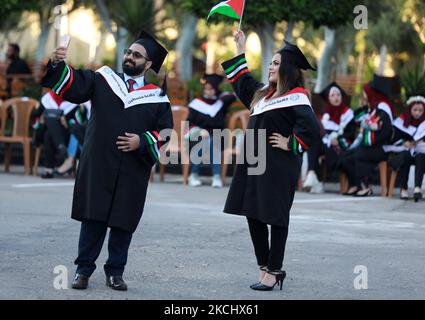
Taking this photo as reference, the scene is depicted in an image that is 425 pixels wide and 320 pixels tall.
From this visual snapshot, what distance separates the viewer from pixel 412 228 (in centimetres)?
1299

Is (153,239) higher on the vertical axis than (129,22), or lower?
lower

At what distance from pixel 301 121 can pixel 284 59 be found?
47 cm

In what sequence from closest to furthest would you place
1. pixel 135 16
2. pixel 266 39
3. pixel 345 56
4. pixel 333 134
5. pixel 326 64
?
pixel 333 134 < pixel 266 39 < pixel 135 16 < pixel 326 64 < pixel 345 56

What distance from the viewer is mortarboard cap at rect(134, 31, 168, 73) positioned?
8.77 metres

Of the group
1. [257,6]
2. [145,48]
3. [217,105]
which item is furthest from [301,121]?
[257,6]

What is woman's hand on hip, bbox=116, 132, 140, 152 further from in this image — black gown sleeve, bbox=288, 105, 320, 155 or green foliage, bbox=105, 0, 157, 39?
green foliage, bbox=105, 0, 157, 39

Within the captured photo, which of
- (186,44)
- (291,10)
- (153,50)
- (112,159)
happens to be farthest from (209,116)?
(186,44)

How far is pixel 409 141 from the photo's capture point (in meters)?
17.4

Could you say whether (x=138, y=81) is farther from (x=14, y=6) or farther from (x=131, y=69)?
(x=14, y=6)

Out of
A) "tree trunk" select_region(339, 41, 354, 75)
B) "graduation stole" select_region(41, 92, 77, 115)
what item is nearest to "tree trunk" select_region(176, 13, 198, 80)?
"tree trunk" select_region(339, 41, 354, 75)

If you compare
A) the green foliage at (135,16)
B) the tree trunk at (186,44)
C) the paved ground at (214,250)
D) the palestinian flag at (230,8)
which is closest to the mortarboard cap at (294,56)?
the palestinian flag at (230,8)

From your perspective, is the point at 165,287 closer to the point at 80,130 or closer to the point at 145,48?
the point at 145,48

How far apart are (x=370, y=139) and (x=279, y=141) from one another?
8.88m

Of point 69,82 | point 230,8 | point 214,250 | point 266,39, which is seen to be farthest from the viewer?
point 266,39
